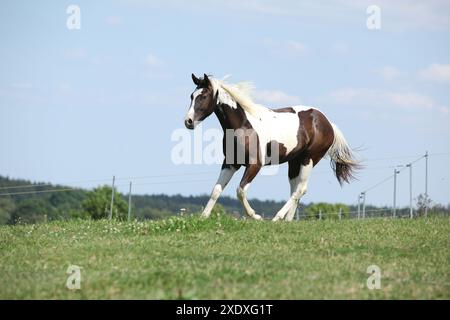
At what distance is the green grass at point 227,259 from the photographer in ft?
30.0

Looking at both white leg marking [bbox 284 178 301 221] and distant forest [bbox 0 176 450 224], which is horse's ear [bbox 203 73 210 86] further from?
distant forest [bbox 0 176 450 224]

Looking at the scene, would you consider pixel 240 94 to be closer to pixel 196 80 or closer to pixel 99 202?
pixel 196 80

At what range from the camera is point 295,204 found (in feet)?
57.6

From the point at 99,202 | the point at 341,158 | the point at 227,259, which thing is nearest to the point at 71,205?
the point at 99,202

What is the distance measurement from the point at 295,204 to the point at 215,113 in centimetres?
280

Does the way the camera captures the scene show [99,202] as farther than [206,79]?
Yes

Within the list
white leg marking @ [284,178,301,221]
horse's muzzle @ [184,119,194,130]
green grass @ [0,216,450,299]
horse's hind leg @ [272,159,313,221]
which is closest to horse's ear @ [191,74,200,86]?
horse's muzzle @ [184,119,194,130]

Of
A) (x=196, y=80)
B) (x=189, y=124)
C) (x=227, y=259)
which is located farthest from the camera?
(x=196, y=80)

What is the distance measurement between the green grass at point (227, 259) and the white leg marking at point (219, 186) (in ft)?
2.58

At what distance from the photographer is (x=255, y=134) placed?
16047mm

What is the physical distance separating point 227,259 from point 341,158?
7.77m

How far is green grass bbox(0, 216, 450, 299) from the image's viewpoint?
9141 millimetres
